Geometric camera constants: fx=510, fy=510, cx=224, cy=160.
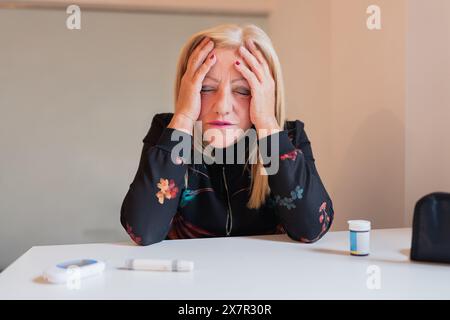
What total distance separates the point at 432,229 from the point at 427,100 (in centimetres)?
60

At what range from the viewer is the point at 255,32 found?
46.5 inches

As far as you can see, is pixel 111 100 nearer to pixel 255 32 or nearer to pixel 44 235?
pixel 44 235

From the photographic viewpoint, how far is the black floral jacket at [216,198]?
3.48ft

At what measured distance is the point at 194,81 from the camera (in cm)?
112

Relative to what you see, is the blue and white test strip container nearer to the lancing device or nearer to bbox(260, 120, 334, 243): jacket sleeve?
bbox(260, 120, 334, 243): jacket sleeve

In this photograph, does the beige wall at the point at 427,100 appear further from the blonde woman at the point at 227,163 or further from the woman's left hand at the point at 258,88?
the woman's left hand at the point at 258,88

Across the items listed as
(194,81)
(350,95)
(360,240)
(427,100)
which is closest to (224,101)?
(194,81)

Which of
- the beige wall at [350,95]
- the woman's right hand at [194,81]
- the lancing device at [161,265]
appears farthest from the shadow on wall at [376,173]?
the lancing device at [161,265]

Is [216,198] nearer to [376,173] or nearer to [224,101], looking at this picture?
[224,101]

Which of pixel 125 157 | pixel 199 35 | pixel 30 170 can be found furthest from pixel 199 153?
pixel 30 170

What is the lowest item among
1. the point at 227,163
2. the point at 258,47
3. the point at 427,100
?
the point at 227,163


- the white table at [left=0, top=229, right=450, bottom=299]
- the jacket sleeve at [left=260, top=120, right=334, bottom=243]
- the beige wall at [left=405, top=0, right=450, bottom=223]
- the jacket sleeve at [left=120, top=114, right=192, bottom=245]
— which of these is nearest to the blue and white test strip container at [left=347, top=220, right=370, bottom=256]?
the white table at [left=0, top=229, right=450, bottom=299]

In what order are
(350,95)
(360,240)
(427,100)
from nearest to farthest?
(360,240) < (427,100) < (350,95)
